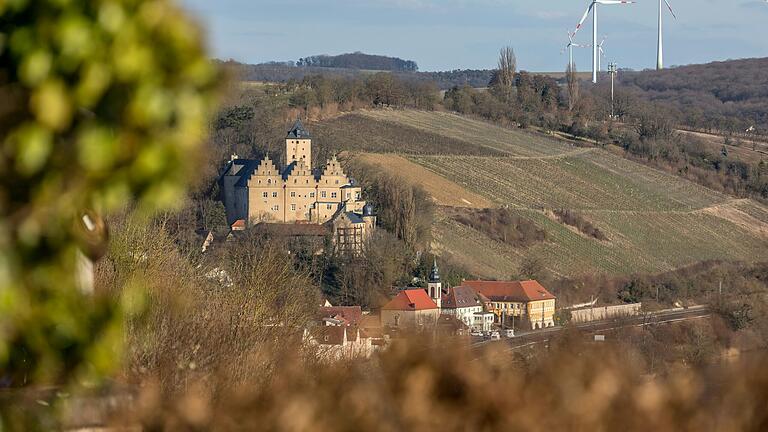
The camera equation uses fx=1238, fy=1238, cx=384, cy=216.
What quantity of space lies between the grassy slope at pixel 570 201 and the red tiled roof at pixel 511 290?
585cm

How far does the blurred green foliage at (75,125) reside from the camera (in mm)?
2285

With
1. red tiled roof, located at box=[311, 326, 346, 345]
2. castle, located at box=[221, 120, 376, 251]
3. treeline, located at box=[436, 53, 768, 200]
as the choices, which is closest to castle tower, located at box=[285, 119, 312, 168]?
castle, located at box=[221, 120, 376, 251]

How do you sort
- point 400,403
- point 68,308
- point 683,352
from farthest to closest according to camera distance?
1. point 683,352
2. point 400,403
3. point 68,308

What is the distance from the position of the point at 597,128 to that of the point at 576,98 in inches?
400

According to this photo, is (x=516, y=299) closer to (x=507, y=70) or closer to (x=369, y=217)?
(x=369, y=217)

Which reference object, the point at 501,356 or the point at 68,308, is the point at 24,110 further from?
the point at 501,356

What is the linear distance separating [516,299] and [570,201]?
22.3m

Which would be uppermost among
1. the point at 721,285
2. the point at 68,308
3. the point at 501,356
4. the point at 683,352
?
the point at 68,308

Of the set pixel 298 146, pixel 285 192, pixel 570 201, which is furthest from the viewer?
pixel 570 201

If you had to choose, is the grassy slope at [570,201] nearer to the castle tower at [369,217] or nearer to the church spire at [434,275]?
the castle tower at [369,217]

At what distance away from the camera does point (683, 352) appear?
693 inches

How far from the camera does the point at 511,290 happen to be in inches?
1740

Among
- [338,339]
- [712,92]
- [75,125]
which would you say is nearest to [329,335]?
[338,339]

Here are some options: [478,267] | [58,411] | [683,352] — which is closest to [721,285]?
[478,267]
